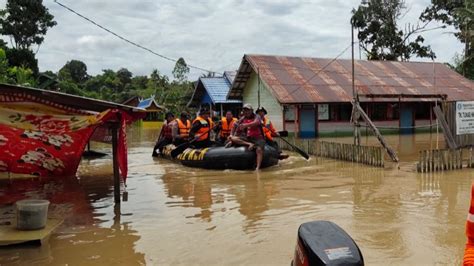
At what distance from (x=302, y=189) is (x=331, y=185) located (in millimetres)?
814

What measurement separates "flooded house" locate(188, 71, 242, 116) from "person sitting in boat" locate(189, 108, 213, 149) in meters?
13.8

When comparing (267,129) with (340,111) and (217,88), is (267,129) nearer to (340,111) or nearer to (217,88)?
(340,111)

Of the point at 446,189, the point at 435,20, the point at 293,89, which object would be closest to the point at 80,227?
the point at 446,189

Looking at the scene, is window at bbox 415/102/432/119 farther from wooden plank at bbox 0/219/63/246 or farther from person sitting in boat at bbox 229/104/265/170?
wooden plank at bbox 0/219/63/246

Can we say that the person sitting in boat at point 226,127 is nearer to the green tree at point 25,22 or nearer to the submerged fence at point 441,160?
the submerged fence at point 441,160

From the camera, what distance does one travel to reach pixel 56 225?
21.4 ft

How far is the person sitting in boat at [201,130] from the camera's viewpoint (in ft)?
45.8

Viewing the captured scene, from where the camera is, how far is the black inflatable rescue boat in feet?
41.1

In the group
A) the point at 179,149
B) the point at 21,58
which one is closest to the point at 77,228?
the point at 179,149

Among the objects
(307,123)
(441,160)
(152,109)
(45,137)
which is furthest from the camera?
(152,109)

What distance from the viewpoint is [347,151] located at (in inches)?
548

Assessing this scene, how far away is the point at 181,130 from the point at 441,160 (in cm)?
779

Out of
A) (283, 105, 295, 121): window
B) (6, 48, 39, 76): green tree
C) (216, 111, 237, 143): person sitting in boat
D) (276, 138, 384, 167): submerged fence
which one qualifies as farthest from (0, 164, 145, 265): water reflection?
(6, 48, 39, 76): green tree

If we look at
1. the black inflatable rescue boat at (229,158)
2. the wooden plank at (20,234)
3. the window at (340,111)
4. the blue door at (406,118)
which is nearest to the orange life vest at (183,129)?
the black inflatable rescue boat at (229,158)
